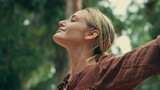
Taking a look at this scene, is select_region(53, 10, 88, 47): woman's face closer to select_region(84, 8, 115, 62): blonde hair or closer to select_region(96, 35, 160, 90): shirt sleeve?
select_region(84, 8, 115, 62): blonde hair

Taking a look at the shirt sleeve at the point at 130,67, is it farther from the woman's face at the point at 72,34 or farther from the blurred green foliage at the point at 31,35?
the blurred green foliage at the point at 31,35

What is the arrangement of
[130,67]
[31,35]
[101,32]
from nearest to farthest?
[130,67] < [101,32] < [31,35]

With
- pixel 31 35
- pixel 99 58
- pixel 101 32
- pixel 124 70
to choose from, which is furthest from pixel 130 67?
pixel 31 35

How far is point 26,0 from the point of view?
11.9 m

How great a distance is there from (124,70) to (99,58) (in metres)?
0.44

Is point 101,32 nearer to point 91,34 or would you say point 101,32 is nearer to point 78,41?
point 91,34

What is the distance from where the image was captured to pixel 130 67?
1.65 metres

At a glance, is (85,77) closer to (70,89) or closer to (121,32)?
(70,89)

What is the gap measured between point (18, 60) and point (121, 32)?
16.9ft

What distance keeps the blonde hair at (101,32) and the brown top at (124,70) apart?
28cm

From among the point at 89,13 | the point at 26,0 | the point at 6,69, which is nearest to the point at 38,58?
the point at 6,69

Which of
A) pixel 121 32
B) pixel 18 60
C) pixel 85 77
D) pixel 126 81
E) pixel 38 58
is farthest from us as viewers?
pixel 38 58

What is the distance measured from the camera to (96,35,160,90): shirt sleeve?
5.02 ft

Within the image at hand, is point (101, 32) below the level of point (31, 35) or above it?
above
